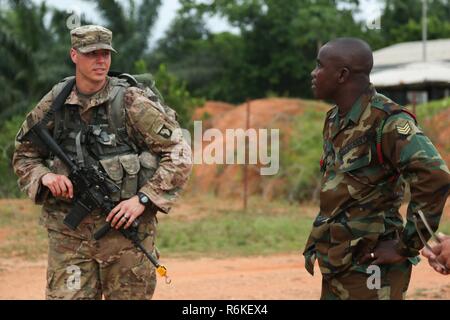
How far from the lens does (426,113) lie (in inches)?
603

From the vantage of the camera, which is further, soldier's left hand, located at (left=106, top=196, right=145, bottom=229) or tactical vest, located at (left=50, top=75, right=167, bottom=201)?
tactical vest, located at (left=50, top=75, right=167, bottom=201)

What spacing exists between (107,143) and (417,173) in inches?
63.2

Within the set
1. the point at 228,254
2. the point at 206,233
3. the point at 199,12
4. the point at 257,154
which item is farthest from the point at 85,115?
the point at 199,12

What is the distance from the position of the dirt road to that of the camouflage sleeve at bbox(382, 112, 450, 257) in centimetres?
402

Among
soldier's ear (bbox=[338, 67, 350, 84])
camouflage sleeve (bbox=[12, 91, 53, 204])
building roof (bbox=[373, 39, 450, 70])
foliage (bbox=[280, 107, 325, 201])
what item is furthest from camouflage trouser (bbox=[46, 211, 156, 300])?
building roof (bbox=[373, 39, 450, 70])

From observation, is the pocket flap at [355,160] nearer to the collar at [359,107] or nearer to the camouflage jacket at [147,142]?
the collar at [359,107]

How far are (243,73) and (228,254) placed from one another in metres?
21.1

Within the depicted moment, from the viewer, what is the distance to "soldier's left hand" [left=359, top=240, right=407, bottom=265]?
10.5 feet

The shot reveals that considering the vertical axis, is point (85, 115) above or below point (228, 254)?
above

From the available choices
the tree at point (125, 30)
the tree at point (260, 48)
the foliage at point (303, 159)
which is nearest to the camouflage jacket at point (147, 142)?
the foliage at point (303, 159)

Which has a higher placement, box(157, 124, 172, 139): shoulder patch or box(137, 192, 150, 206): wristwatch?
box(157, 124, 172, 139): shoulder patch

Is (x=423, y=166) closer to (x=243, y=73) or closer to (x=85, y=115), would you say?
(x=85, y=115)

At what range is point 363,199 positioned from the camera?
327cm

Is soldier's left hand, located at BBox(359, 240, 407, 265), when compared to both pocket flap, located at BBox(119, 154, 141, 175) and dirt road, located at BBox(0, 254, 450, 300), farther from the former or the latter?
dirt road, located at BBox(0, 254, 450, 300)
